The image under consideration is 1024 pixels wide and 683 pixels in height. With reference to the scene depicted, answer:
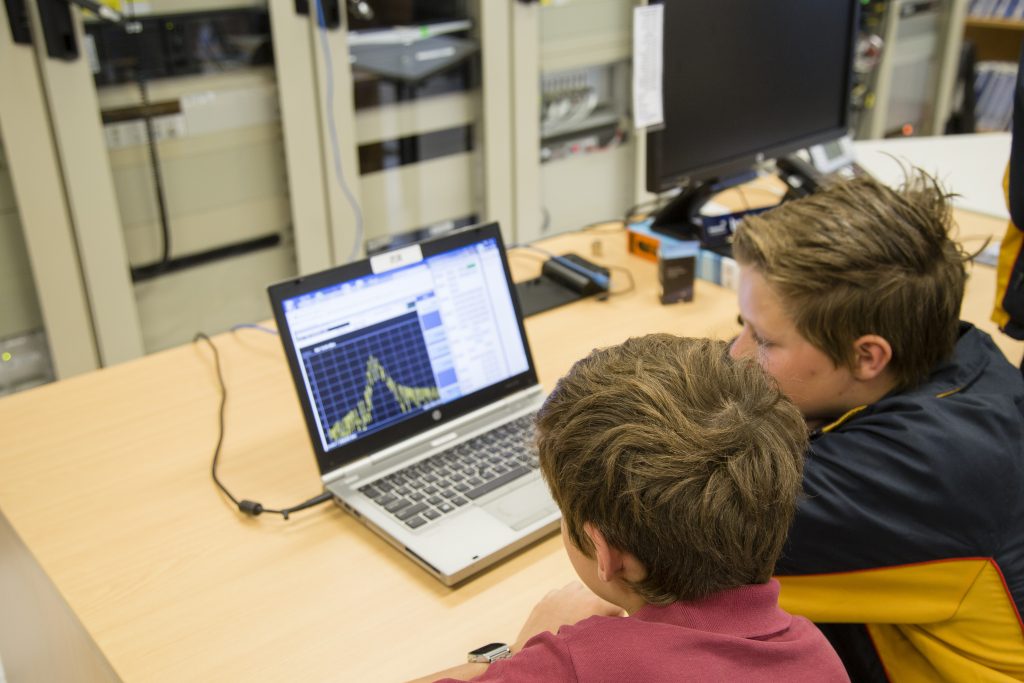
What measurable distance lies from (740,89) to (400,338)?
971 mm

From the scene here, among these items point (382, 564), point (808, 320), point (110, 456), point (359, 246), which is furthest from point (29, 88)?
point (808, 320)

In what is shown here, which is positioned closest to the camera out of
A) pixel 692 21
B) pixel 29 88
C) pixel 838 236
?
pixel 838 236

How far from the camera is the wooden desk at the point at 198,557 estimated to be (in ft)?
3.33

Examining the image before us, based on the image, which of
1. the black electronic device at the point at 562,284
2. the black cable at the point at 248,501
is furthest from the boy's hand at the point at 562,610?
the black electronic device at the point at 562,284

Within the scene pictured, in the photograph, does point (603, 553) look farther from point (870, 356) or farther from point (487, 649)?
point (870, 356)

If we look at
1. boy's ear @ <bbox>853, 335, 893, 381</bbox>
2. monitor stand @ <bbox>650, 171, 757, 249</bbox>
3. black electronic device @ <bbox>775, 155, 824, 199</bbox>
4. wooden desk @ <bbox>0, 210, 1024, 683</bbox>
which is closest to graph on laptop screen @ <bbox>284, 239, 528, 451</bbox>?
wooden desk @ <bbox>0, 210, 1024, 683</bbox>

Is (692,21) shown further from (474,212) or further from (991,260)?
(474,212)

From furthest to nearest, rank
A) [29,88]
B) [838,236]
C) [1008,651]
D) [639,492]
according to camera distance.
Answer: [29,88], [838,236], [1008,651], [639,492]

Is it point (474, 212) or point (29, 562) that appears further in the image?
point (474, 212)

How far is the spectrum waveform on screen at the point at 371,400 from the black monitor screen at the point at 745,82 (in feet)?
2.42

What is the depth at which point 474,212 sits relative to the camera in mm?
3498

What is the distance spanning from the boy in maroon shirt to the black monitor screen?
106 centimetres

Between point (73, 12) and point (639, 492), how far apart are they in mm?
2208

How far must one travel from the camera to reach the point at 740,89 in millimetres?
1860
